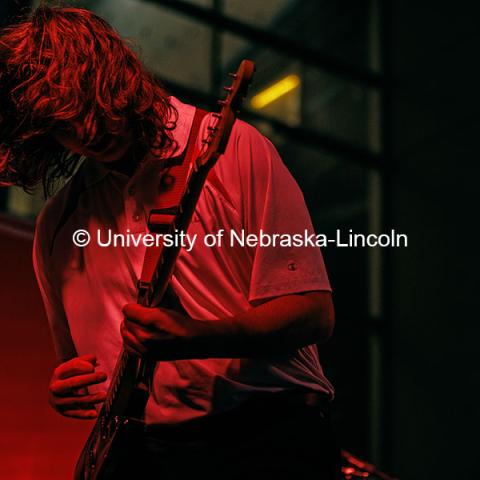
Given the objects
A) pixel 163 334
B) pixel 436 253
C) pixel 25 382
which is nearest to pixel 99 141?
pixel 163 334

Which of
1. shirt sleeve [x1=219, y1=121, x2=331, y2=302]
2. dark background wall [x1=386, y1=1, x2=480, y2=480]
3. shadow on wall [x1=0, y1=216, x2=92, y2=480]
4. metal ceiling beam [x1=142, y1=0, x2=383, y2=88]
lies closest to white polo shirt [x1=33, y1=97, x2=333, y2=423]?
shirt sleeve [x1=219, y1=121, x2=331, y2=302]

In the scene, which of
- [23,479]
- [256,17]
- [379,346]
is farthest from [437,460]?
[23,479]

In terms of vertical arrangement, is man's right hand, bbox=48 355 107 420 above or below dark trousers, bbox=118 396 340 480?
above

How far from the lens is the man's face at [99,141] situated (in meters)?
1.31

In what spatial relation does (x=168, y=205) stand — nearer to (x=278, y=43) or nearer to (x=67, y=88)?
(x=67, y=88)

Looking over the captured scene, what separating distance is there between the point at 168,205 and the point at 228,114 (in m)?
0.22

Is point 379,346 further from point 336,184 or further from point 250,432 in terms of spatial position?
point 250,432

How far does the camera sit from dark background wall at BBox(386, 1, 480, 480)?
18.5ft

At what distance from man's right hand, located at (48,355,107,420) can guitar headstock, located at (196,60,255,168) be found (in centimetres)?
48

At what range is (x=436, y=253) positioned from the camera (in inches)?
233

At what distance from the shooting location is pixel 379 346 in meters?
6.02

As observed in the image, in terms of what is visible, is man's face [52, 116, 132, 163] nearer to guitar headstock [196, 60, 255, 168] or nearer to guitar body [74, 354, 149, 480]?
guitar headstock [196, 60, 255, 168]

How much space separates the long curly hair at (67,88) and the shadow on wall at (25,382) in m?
0.94

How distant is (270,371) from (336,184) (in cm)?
496
